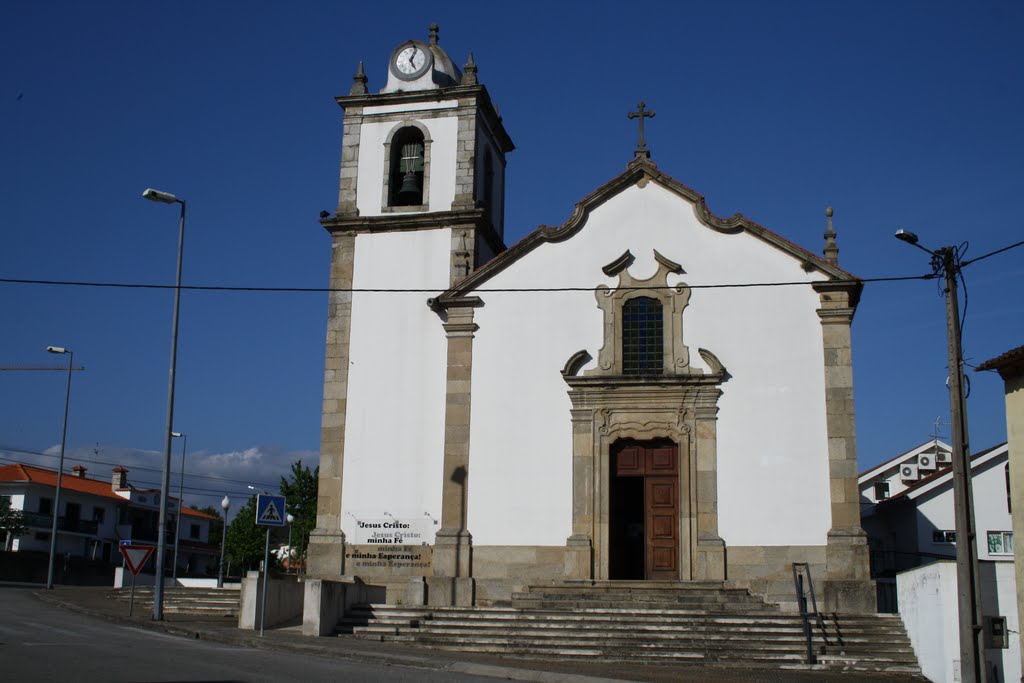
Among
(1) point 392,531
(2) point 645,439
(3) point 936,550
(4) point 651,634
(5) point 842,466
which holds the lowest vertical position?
(4) point 651,634

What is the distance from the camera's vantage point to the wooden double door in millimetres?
22188

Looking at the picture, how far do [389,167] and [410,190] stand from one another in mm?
975

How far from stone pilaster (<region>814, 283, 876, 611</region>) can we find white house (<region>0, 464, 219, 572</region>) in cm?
Result: 3750

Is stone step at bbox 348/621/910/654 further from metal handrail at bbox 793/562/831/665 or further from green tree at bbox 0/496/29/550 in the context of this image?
green tree at bbox 0/496/29/550

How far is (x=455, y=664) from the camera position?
16266mm

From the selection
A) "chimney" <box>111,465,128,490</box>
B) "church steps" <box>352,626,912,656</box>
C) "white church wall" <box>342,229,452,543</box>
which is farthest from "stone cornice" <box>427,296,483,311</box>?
"chimney" <box>111,465,128,490</box>

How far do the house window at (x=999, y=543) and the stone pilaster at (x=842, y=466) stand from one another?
49.5 feet

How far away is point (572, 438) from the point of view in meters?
22.8

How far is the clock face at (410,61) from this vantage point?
26.7m

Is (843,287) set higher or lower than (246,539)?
higher

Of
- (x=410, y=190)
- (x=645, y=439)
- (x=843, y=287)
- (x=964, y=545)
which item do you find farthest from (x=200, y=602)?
(x=964, y=545)

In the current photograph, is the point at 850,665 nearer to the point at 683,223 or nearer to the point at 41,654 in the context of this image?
the point at 683,223

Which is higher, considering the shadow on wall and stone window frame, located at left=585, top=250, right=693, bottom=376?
stone window frame, located at left=585, top=250, right=693, bottom=376

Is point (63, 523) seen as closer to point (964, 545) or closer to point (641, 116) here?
point (641, 116)
